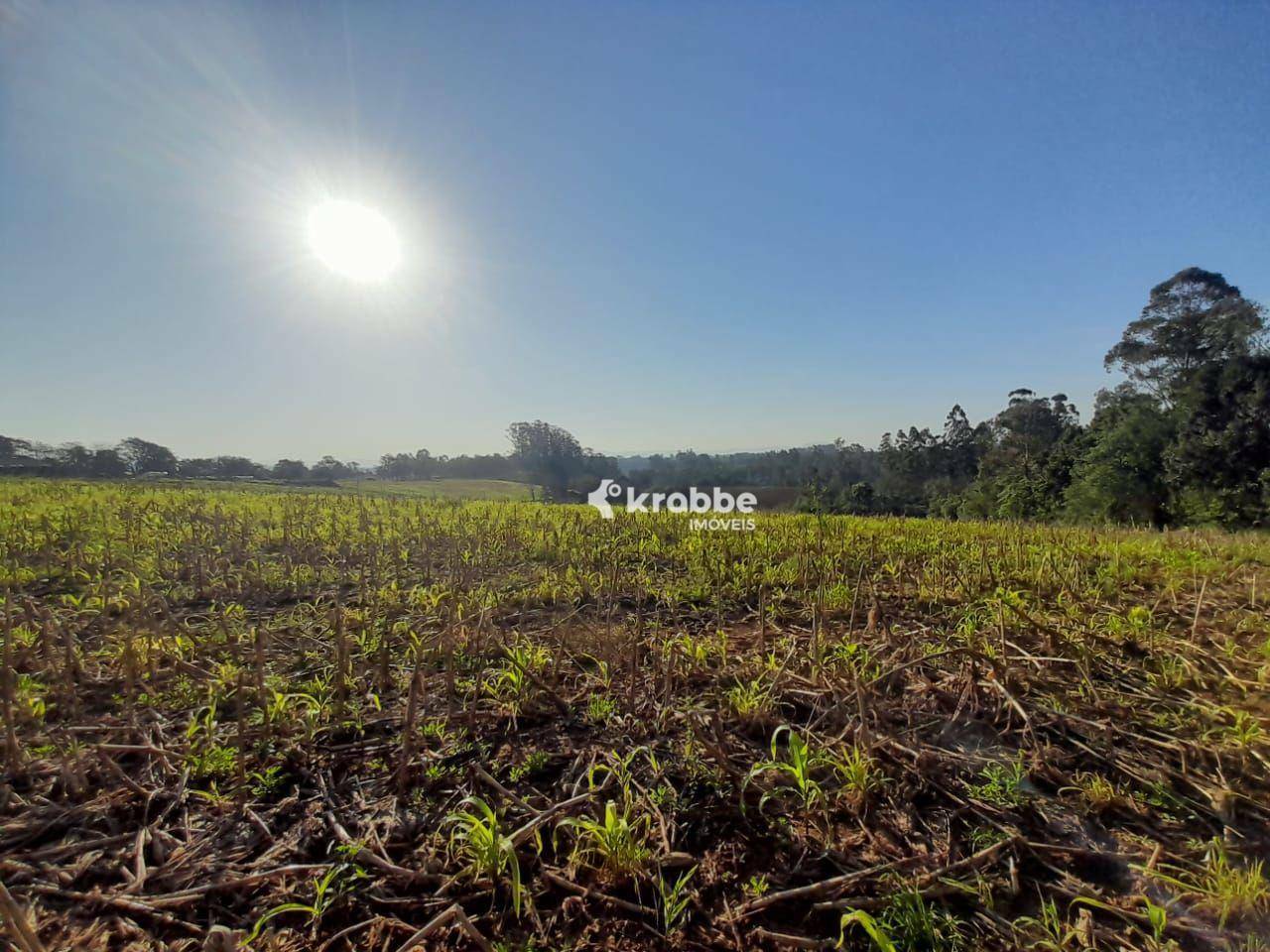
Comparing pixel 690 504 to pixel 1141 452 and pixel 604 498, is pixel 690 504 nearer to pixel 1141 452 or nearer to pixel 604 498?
pixel 604 498

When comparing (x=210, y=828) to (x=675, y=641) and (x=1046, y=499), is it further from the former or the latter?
(x=1046, y=499)

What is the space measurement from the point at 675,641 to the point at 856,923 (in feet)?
4.28

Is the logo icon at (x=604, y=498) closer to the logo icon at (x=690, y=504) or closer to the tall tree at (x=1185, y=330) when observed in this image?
the logo icon at (x=690, y=504)

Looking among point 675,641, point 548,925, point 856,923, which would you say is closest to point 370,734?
point 548,925

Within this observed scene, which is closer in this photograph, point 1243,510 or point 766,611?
point 766,611

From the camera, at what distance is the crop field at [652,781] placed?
111 centimetres

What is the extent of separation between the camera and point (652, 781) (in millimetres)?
1528

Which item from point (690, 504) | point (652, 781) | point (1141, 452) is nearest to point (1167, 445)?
point (1141, 452)

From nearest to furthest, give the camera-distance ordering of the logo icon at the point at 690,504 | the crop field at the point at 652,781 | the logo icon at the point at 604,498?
1. the crop field at the point at 652,781
2. the logo icon at the point at 690,504
3. the logo icon at the point at 604,498

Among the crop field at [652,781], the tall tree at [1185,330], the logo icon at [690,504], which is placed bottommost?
the crop field at [652,781]

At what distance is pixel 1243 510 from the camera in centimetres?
1850

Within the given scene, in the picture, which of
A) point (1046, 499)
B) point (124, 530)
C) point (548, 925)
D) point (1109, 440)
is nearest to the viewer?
point (548, 925)

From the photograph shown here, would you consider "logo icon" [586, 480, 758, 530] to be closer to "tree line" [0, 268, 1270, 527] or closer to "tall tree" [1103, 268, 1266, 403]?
"tree line" [0, 268, 1270, 527]

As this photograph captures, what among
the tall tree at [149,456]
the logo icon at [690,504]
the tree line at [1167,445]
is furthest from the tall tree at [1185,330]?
the tall tree at [149,456]
